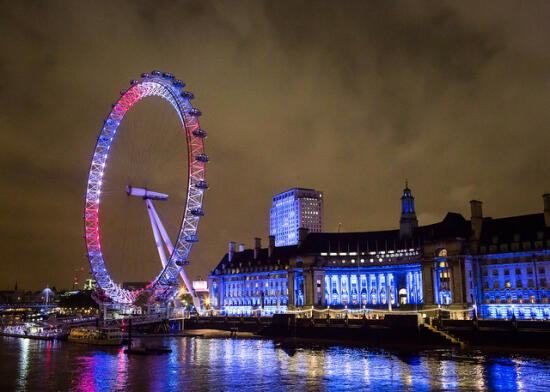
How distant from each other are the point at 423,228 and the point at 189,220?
6983cm

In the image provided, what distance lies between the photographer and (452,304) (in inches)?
4198

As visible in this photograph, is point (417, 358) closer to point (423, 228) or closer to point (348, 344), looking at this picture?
point (348, 344)

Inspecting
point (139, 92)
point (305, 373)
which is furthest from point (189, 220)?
point (305, 373)

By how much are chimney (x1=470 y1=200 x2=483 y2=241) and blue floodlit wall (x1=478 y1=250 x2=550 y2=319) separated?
5.49 meters

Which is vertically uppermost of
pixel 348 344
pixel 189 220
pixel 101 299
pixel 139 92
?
pixel 139 92

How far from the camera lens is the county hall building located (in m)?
104

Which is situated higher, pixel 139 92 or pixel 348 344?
pixel 139 92

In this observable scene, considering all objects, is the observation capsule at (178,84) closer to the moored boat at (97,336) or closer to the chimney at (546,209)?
the moored boat at (97,336)

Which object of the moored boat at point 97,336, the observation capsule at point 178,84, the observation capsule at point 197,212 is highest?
the observation capsule at point 178,84

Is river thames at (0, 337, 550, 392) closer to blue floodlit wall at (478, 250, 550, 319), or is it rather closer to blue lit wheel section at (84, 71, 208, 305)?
blue lit wheel section at (84, 71, 208, 305)

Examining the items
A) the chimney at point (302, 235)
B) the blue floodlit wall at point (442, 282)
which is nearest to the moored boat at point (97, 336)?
the blue floodlit wall at point (442, 282)

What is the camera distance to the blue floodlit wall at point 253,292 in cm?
15175

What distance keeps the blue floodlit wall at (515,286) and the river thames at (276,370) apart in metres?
38.4

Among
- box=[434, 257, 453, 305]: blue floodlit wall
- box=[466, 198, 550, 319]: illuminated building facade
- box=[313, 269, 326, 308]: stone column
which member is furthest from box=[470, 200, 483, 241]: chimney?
box=[313, 269, 326, 308]: stone column
